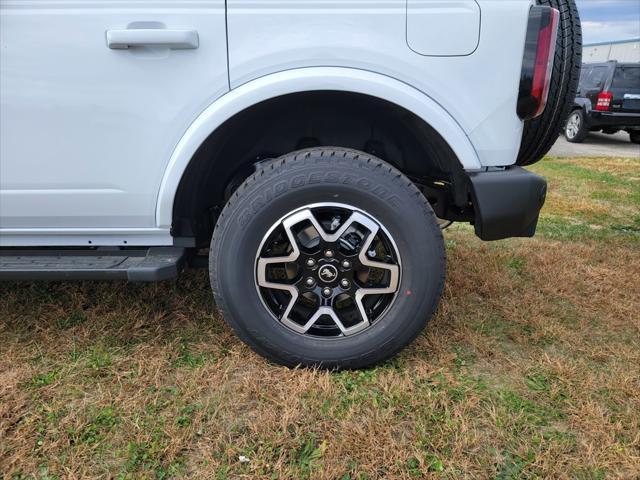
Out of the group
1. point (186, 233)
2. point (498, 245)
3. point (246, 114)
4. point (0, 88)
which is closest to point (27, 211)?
point (0, 88)

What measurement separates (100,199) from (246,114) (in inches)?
28.9

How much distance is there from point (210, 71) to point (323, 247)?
854 millimetres

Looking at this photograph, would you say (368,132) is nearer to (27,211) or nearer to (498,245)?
(27,211)

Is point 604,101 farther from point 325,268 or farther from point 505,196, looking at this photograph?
point 325,268

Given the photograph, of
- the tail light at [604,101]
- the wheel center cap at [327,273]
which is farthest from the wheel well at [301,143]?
the tail light at [604,101]

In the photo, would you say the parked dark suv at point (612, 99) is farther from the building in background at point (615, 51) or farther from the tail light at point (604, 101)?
the building in background at point (615, 51)

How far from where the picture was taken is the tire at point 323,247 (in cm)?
211

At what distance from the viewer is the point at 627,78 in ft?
37.4

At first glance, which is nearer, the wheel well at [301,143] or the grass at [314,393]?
the grass at [314,393]

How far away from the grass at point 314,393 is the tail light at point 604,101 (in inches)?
393

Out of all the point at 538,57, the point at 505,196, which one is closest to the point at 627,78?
the point at 538,57

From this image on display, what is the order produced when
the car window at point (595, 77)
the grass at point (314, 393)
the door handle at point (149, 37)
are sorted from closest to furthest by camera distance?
the grass at point (314, 393)
the door handle at point (149, 37)
the car window at point (595, 77)

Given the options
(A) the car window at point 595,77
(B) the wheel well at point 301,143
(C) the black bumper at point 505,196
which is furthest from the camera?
(A) the car window at point 595,77

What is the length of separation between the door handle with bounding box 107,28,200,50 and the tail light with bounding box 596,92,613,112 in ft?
39.5
